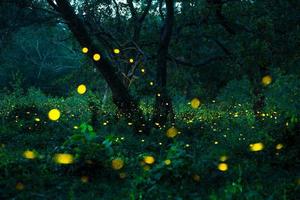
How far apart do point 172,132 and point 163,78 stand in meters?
2.83

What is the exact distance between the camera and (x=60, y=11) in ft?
43.0

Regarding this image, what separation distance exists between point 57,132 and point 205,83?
11.5 m

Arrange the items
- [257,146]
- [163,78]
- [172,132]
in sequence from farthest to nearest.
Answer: [163,78], [172,132], [257,146]

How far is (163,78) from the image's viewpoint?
14586 mm

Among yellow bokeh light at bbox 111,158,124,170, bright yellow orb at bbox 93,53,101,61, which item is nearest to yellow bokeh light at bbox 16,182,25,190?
yellow bokeh light at bbox 111,158,124,170

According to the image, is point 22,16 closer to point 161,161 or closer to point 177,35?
point 177,35

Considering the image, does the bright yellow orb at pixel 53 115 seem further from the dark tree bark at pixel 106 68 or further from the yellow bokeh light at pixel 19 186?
the yellow bokeh light at pixel 19 186

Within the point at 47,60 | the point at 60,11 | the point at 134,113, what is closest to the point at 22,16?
the point at 60,11

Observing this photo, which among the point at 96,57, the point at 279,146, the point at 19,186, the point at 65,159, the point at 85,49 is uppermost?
the point at 85,49

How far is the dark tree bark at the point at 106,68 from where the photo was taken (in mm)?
12941

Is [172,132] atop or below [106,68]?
below

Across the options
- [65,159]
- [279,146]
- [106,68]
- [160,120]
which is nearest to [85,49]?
[106,68]

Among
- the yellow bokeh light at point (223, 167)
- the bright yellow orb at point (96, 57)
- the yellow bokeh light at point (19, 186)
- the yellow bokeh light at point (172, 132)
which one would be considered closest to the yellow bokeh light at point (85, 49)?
the bright yellow orb at point (96, 57)

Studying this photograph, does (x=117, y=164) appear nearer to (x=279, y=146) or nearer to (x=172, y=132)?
(x=279, y=146)
